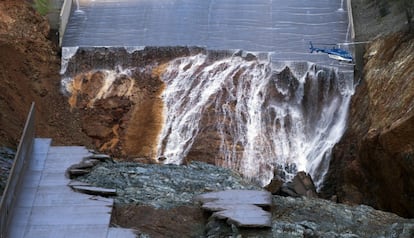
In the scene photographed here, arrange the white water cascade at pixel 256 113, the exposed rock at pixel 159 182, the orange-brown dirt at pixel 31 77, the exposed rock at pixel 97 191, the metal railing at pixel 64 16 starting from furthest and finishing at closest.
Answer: the metal railing at pixel 64 16 < the white water cascade at pixel 256 113 < the orange-brown dirt at pixel 31 77 < the exposed rock at pixel 159 182 < the exposed rock at pixel 97 191

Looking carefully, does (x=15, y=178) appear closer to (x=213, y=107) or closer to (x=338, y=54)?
(x=213, y=107)

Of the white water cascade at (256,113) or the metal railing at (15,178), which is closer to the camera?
the metal railing at (15,178)

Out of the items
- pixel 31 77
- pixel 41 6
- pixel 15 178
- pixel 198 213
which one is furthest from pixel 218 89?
pixel 15 178

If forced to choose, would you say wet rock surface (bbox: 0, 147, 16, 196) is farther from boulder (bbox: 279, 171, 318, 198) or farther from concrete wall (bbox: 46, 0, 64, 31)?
concrete wall (bbox: 46, 0, 64, 31)

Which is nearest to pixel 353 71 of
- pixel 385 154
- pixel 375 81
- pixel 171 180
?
pixel 375 81

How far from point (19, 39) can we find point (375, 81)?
9436 millimetres

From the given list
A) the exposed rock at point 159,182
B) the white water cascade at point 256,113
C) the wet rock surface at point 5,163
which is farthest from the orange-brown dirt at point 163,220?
the white water cascade at point 256,113

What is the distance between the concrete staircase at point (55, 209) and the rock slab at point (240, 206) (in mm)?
1153

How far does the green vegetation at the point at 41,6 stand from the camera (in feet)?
63.1

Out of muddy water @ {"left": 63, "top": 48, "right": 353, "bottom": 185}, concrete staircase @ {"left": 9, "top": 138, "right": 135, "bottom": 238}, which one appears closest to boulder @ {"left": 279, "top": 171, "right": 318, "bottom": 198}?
muddy water @ {"left": 63, "top": 48, "right": 353, "bottom": 185}

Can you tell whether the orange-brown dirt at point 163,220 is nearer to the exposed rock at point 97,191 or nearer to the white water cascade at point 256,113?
the exposed rock at point 97,191

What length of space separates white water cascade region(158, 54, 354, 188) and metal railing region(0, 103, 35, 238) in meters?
6.39

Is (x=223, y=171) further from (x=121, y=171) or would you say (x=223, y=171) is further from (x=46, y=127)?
(x=46, y=127)

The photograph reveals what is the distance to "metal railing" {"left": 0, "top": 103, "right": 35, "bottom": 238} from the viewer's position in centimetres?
739
